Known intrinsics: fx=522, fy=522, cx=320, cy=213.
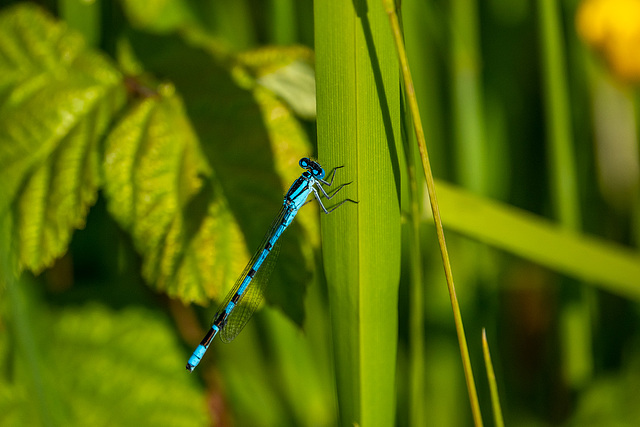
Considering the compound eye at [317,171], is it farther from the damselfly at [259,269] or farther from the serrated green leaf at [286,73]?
the serrated green leaf at [286,73]

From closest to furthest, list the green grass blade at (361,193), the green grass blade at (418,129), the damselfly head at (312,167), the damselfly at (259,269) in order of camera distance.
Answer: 1. the green grass blade at (418,129)
2. the green grass blade at (361,193)
3. the damselfly at (259,269)
4. the damselfly head at (312,167)

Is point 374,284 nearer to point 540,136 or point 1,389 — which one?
point 1,389

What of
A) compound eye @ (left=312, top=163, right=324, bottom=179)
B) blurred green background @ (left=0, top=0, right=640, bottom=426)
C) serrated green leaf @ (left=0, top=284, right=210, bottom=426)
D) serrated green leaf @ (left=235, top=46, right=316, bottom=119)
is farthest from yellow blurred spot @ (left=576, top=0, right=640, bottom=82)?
serrated green leaf @ (left=0, top=284, right=210, bottom=426)

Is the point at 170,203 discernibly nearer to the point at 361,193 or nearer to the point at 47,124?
the point at 47,124

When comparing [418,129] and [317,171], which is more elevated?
[317,171]

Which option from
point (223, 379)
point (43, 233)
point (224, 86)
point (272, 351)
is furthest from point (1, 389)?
point (224, 86)

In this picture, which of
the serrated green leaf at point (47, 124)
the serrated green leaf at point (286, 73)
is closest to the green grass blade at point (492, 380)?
the serrated green leaf at point (286, 73)

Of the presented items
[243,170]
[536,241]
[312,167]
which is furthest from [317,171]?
[536,241]
